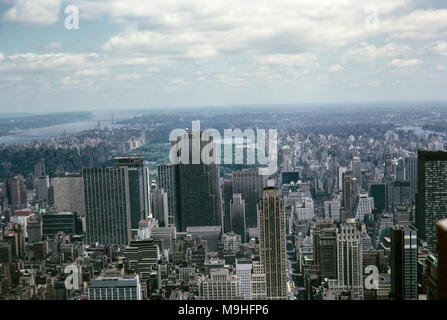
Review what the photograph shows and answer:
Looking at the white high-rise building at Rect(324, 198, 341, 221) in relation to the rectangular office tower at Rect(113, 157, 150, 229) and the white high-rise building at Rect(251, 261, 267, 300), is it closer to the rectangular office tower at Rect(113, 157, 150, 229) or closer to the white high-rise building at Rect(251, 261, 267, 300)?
the white high-rise building at Rect(251, 261, 267, 300)

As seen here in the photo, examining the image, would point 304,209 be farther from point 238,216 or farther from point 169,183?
point 169,183

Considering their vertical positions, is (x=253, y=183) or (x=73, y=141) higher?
(x=73, y=141)

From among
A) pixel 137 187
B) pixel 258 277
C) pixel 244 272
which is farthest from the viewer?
pixel 137 187


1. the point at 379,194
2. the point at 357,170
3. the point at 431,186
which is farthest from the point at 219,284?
the point at 431,186

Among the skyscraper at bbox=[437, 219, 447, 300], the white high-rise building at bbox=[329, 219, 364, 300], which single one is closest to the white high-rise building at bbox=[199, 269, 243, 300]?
the white high-rise building at bbox=[329, 219, 364, 300]

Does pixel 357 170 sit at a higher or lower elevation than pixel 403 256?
higher
